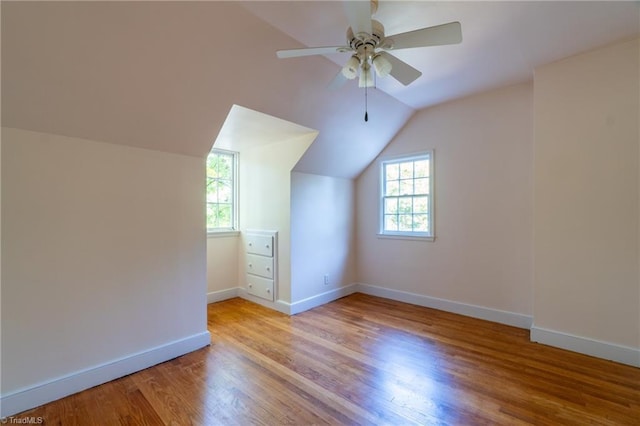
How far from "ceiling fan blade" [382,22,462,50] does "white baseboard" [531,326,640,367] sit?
279cm

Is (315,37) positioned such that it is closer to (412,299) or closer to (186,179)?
(186,179)

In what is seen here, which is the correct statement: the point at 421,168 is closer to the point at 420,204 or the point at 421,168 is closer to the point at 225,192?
the point at 420,204

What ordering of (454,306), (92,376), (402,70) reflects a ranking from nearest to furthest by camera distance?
(402,70), (92,376), (454,306)

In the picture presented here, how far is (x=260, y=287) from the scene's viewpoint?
404 cm

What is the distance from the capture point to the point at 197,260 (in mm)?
2801

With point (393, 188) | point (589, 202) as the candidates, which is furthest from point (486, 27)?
point (393, 188)

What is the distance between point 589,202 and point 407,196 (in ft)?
6.40

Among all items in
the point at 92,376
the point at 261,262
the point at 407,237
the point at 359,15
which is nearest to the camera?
the point at 359,15

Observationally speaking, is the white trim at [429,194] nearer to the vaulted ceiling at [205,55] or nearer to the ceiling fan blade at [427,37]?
the vaulted ceiling at [205,55]

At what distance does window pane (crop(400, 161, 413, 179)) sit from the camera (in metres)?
4.16

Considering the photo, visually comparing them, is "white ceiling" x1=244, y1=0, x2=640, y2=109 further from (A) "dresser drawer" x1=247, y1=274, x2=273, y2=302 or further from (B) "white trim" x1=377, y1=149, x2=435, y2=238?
(A) "dresser drawer" x1=247, y1=274, x2=273, y2=302

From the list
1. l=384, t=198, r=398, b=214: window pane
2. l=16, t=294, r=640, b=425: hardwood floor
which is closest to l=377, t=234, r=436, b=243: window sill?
l=384, t=198, r=398, b=214: window pane

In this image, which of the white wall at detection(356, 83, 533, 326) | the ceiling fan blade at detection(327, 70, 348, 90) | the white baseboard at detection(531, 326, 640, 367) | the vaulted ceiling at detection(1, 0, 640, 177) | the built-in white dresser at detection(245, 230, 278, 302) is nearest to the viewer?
the vaulted ceiling at detection(1, 0, 640, 177)

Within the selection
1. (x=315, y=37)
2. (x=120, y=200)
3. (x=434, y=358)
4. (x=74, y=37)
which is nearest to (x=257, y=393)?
(x=434, y=358)
